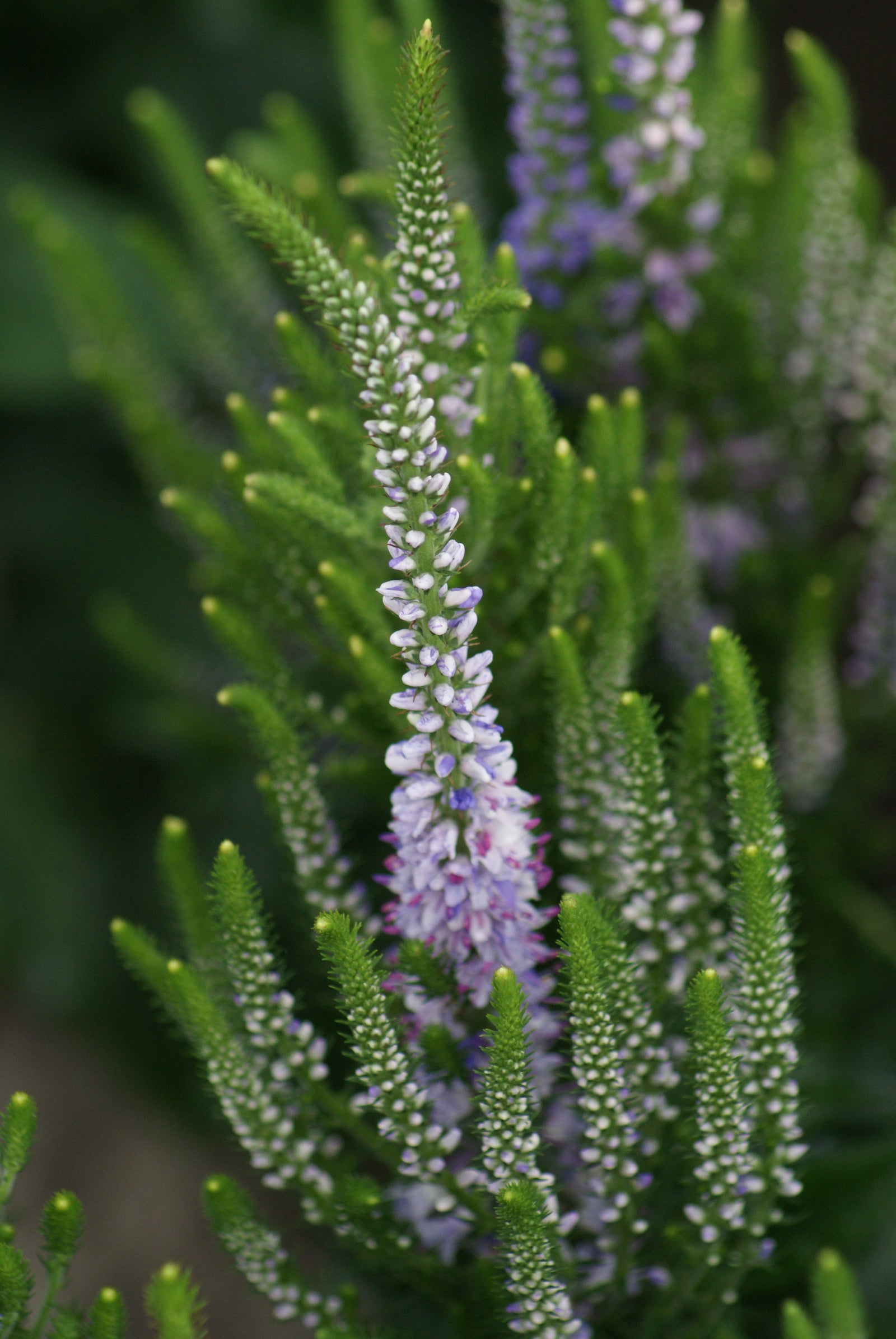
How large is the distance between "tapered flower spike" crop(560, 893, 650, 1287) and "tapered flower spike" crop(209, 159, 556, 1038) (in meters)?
0.04

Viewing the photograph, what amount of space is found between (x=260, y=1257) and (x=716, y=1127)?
0.68 ft

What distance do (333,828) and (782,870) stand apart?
212 mm

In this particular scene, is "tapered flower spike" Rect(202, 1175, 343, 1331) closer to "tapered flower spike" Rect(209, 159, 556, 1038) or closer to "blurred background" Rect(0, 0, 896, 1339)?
"tapered flower spike" Rect(209, 159, 556, 1038)

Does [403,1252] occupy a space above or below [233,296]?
below

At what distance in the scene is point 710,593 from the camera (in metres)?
0.81

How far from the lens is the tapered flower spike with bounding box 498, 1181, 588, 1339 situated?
43 cm

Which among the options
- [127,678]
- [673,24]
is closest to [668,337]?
[673,24]

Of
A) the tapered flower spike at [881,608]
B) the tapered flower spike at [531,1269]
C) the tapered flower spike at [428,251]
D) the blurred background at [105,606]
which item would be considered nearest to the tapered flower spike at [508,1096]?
the tapered flower spike at [531,1269]

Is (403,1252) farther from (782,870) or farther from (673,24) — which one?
(673,24)

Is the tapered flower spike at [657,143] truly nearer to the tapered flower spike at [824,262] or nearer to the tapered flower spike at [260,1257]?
the tapered flower spike at [824,262]

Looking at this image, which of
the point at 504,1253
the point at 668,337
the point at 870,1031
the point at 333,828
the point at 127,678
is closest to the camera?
the point at 504,1253

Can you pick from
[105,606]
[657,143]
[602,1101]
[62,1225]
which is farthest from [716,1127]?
[105,606]

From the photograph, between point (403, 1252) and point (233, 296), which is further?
point (233, 296)

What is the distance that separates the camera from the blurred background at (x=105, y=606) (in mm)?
1073
